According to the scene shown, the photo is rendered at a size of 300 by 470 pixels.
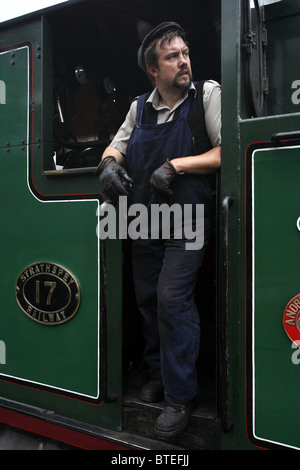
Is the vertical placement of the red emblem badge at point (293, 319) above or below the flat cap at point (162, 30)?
below

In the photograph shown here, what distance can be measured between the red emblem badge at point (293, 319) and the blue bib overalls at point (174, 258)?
0.39 m

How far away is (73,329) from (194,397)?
0.63 m

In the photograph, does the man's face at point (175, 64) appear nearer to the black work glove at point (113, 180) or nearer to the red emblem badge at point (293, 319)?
the black work glove at point (113, 180)

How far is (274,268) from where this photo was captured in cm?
138

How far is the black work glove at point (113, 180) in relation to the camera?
1625mm

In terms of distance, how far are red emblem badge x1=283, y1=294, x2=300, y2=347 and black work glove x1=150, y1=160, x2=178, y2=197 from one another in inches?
23.8

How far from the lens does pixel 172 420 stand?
5.06 feet

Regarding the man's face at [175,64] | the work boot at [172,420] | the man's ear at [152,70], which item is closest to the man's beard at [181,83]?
the man's face at [175,64]

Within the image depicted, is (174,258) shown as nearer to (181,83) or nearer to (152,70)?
(181,83)

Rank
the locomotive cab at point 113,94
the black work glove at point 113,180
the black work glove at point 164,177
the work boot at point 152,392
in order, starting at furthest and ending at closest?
the locomotive cab at point 113,94 < the work boot at point 152,392 < the black work glove at point 113,180 < the black work glove at point 164,177

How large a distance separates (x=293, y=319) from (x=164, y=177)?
0.69 metres

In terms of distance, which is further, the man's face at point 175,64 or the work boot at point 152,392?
the work boot at point 152,392

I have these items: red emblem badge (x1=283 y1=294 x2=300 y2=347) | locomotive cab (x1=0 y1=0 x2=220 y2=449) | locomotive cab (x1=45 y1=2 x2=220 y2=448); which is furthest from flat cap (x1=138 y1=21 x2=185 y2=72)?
red emblem badge (x1=283 y1=294 x2=300 y2=347)

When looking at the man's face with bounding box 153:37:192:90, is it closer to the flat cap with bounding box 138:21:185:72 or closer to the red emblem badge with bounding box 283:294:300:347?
the flat cap with bounding box 138:21:185:72
